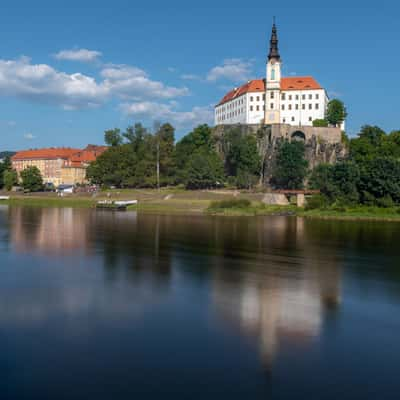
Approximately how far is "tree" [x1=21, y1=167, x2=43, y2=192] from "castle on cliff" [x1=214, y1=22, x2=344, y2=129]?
34.2 meters

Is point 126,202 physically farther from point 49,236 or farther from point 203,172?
point 49,236

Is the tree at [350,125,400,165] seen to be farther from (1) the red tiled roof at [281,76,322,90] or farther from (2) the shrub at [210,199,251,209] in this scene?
(2) the shrub at [210,199,251,209]

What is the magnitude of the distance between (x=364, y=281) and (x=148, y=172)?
164 ft

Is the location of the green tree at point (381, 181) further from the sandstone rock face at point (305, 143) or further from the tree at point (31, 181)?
the tree at point (31, 181)

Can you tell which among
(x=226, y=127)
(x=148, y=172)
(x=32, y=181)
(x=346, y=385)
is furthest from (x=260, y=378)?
(x=32, y=181)

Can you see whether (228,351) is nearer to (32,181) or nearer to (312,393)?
(312,393)

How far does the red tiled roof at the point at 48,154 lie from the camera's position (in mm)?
92312

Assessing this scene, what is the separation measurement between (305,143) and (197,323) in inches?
2215

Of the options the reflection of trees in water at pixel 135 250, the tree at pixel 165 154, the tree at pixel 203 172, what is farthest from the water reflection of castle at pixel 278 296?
the tree at pixel 165 154

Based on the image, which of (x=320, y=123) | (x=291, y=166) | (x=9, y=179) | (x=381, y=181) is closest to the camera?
(x=381, y=181)

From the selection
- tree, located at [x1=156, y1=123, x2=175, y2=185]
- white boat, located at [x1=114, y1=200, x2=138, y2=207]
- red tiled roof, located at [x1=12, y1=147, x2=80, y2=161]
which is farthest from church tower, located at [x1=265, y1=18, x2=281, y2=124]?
red tiled roof, located at [x1=12, y1=147, x2=80, y2=161]

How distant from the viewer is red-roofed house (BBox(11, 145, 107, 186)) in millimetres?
88062

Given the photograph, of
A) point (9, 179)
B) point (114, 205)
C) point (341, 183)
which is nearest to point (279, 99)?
point (341, 183)

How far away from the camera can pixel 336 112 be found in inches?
2704
